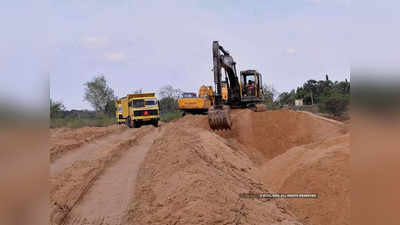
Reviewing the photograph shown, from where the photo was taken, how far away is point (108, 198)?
838 centimetres

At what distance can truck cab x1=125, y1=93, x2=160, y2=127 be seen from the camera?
31.4 metres

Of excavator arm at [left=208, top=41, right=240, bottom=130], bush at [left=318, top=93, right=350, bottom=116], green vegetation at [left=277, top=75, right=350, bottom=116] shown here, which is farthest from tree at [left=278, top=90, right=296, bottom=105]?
excavator arm at [left=208, top=41, right=240, bottom=130]

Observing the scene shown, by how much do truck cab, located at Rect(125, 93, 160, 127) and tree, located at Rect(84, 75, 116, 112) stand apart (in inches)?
860

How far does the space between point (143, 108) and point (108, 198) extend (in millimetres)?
23460

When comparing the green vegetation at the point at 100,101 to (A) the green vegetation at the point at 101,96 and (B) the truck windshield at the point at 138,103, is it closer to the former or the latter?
(A) the green vegetation at the point at 101,96

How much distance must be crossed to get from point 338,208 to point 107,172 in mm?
7029

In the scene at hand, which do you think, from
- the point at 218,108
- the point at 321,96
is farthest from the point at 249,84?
the point at 321,96

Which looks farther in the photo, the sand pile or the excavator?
the excavator

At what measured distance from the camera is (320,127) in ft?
63.1

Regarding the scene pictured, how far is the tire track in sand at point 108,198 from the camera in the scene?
703cm

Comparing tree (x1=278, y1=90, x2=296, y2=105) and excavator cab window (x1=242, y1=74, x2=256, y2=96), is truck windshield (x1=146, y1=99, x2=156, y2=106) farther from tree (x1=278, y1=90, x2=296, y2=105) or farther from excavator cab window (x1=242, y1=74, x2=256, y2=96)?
tree (x1=278, y1=90, x2=296, y2=105)
